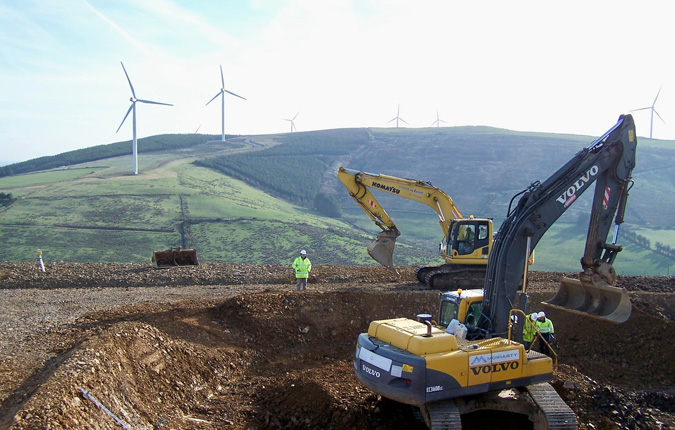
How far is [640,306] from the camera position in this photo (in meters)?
15.8

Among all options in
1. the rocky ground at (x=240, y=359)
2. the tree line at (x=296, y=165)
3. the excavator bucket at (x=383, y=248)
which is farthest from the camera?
the tree line at (x=296, y=165)

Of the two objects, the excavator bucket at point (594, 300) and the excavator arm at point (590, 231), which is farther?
the excavator bucket at point (594, 300)

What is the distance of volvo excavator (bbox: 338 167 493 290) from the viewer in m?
18.0

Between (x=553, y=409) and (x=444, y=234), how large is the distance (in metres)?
11.4

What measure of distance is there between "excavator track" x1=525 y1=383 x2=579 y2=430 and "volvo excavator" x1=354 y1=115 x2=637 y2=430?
0.01 metres

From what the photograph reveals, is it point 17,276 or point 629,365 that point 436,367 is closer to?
point 629,365

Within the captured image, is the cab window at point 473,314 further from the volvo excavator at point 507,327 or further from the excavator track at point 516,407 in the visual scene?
the excavator track at point 516,407

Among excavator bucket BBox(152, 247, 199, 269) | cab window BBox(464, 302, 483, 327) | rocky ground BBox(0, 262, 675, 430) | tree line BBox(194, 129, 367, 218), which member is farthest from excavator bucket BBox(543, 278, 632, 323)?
tree line BBox(194, 129, 367, 218)

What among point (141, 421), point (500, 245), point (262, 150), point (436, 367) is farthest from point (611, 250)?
point (262, 150)

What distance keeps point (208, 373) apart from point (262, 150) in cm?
10462

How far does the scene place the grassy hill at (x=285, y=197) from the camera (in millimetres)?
46219

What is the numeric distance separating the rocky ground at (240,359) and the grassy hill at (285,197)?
27.1m

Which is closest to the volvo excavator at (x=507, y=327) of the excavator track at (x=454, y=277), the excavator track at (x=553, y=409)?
the excavator track at (x=553, y=409)

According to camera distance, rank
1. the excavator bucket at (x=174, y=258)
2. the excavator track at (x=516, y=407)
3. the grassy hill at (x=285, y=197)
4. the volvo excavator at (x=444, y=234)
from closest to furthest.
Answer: the excavator track at (x=516, y=407) → the volvo excavator at (x=444, y=234) → the excavator bucket at (x=174, y=258) → the grassy hill at (x=285, y=197)
